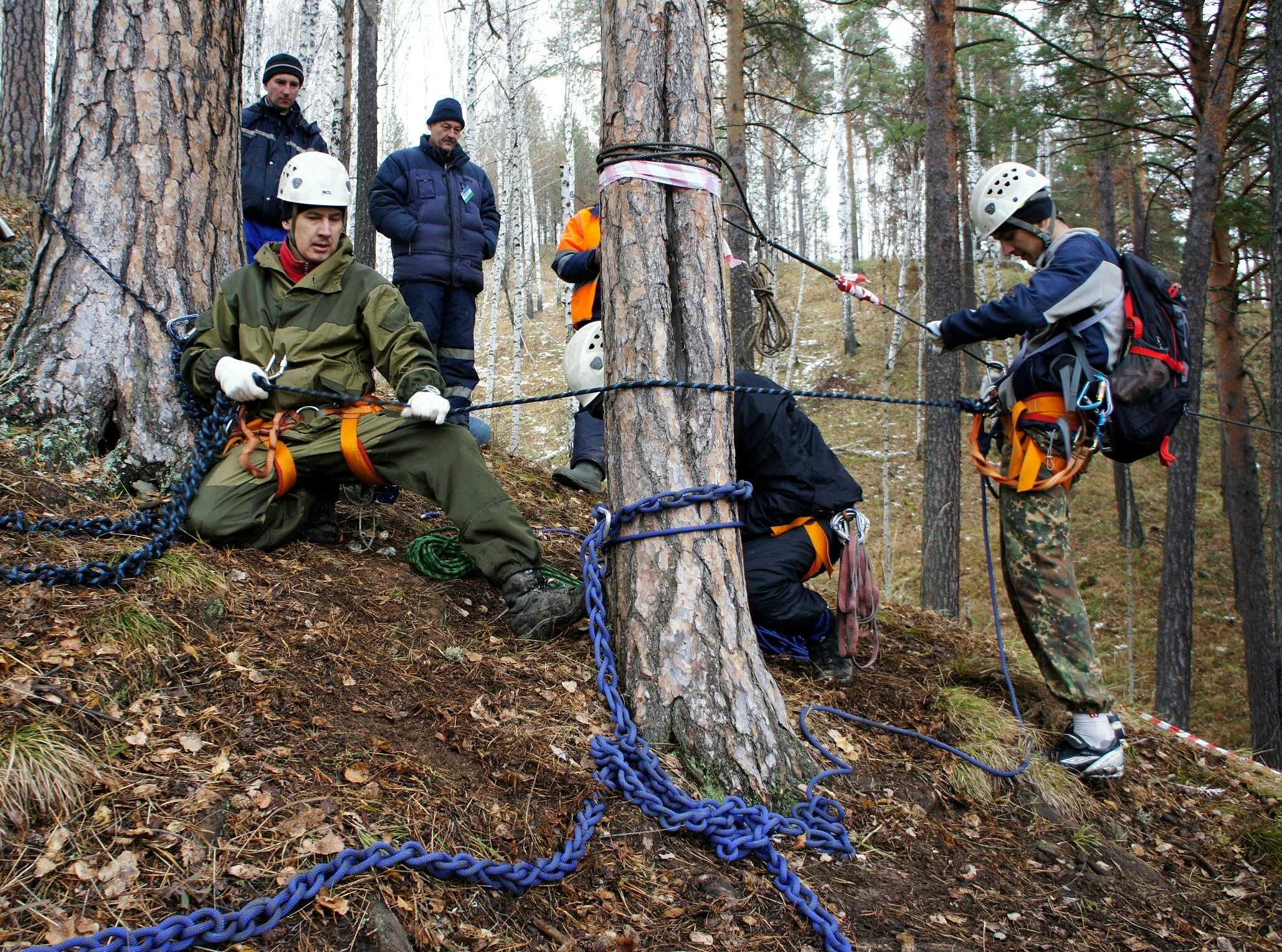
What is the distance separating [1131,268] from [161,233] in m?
4.43

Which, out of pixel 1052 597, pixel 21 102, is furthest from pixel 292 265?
pixel 21 102

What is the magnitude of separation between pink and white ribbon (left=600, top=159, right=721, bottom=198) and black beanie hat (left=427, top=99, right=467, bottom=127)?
3.35 m

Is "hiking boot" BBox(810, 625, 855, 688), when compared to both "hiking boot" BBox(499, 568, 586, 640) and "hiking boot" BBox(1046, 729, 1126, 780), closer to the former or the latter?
"hiking boot" BBox(1046, 729, 1126, 780)

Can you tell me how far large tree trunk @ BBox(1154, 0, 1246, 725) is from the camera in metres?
9.46

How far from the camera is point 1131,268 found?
410 centimetres

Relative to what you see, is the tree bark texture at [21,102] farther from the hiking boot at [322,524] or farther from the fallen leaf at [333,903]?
the fallen leaf at [333,903]

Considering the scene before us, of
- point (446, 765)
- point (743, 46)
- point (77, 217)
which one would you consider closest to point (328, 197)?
point (77, 217)

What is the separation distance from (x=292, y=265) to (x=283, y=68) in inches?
95.2

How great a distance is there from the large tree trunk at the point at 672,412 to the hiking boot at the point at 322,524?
5.00 feet

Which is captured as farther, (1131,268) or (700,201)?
(1131,268)

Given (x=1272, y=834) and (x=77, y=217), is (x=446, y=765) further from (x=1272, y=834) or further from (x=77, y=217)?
(x=1272, y=834)

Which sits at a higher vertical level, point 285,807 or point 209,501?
point 209,501

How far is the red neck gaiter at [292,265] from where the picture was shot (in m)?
4.22

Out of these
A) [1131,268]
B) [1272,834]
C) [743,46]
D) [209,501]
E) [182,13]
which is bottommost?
[1272,834]
